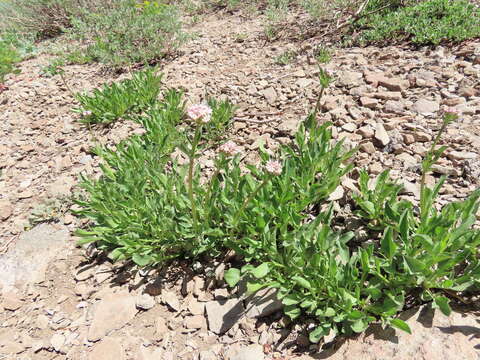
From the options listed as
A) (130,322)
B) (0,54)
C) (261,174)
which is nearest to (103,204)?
(130,322)

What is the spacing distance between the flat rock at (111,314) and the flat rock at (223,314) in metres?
0.61

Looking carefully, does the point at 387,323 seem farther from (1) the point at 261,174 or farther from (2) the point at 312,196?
(1) the point at 261,174

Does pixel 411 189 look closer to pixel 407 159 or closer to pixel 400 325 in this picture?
pixel 407 159

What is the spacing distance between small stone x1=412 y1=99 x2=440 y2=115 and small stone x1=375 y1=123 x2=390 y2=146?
1.62 feet

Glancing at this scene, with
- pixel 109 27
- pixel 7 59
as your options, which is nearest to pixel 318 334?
pixel 109 27

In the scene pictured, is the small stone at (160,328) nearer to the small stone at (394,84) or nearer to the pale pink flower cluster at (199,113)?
the pale pink flower cluster at (199,113)

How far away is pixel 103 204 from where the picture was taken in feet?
9.54

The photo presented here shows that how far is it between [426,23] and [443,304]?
167 inches

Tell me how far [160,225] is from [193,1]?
313 inches

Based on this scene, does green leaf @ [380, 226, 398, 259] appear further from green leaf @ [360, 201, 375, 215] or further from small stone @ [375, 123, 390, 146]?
small stone @ [375, 123, 390, 146]

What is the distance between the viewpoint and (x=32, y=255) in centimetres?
309

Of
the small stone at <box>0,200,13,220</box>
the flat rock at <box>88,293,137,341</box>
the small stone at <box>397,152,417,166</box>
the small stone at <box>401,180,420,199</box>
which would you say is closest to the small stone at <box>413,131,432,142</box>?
the small stone at <box>397,152,417,166</box>

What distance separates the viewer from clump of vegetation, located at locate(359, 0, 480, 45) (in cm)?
435

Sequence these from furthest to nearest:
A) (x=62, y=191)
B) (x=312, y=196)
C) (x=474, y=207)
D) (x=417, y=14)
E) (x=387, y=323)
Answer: (x=417, y=14) < (x=62, y=191) < (x=312, y=196) < (x=474, y=207) < (x=387, y=323)
